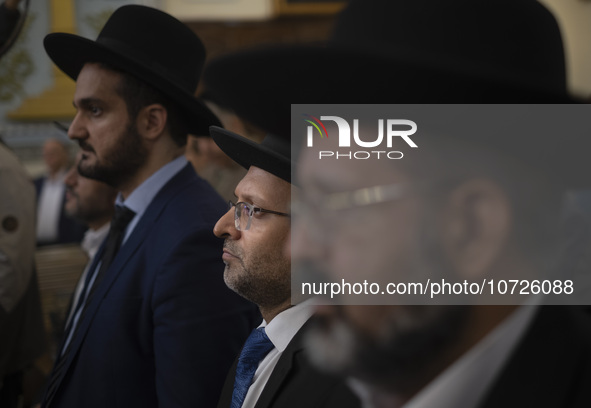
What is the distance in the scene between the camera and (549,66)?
30.2 inches

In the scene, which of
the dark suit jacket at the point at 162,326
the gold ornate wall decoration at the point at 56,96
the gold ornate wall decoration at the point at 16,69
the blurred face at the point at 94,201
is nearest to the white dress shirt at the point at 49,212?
the gold ornate wall decoration at the point at 56,96

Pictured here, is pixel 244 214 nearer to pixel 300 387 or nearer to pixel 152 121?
pixel 300 387

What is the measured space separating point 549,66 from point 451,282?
0.30 m

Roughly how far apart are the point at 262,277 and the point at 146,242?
519 mm

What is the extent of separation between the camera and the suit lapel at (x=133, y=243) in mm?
1694

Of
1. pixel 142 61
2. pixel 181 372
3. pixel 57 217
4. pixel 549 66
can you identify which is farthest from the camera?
pixel 57 217

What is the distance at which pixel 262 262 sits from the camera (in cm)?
136

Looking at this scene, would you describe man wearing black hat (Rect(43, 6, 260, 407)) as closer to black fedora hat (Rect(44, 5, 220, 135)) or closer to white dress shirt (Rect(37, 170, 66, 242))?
black fedora hat (Rect(44, 5, 220, 135))

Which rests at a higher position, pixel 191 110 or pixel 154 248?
pixel 191 110

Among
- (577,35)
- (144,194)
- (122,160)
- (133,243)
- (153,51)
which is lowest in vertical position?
(133,243)

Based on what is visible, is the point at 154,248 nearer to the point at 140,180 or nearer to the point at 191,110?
the point at 140,180

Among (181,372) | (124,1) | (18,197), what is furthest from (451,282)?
(124,1)

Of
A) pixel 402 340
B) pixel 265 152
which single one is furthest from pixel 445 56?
pixel 265 152

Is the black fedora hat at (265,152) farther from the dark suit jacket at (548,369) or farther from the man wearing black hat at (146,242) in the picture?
the dark suit jacket at (548,369)
